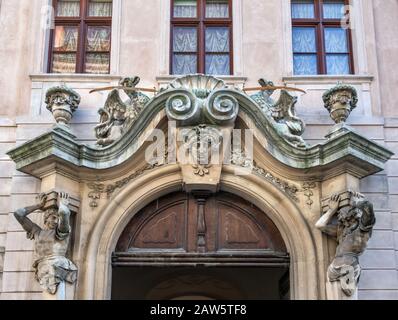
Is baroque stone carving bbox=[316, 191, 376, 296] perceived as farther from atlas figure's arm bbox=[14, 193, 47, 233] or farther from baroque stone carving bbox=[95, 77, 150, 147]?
atlas figure's arm bbox=[14, 193, 47, 233]

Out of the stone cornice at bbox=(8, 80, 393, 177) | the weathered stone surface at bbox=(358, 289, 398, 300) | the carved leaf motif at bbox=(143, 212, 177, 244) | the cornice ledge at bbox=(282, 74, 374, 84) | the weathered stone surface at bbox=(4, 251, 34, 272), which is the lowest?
the weathered stone surface at bbox=(358, 289, 398, 300)

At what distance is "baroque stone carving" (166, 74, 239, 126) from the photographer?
1009 centimetres

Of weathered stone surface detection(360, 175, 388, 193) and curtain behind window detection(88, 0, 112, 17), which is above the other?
curtain behind window detection(88, 0, 112, 17)

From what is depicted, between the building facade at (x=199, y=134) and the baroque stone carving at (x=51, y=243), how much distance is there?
95 mm

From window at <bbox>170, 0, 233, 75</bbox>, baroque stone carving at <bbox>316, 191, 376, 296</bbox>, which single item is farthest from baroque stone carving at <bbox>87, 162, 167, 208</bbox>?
baroque stone carving at <bbox>316, 191, 376, 296</bbox>

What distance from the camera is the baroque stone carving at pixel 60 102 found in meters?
10.4

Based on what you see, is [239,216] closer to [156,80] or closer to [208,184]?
[208,184]

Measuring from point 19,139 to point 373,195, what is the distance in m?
5.01

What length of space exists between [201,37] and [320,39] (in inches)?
71.3

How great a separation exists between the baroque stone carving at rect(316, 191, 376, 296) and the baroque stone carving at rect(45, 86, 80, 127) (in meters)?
3.68

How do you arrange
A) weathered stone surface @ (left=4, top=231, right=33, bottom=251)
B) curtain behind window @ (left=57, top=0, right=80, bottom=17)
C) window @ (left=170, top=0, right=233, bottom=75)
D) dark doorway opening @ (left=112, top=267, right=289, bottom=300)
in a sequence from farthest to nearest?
dark doorway opening @ (left=112, top=267, right=289, bottom=300) → curtain behind window @ (left=57, top=0, right=80, bottom=17) → window @ (left=170, top=0, right=233, bottom=75) → weathered stone surface @ (left=4, top=231, right=33, bottom=251)

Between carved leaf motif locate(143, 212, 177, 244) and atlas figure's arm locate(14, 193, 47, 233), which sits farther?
carved leaf motif locate(143, 212, 177, 244)

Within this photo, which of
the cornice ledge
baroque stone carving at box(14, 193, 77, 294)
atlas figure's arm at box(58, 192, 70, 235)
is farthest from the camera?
the cornice ledge
